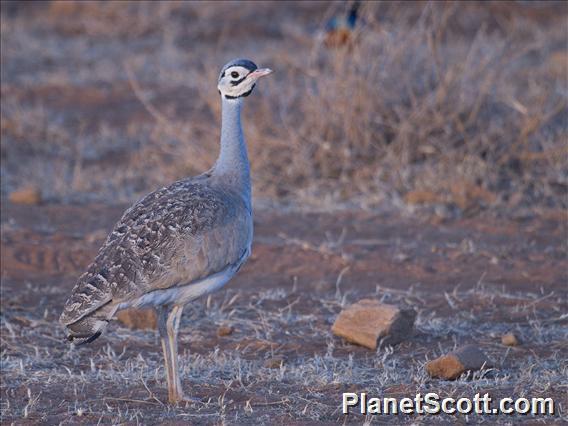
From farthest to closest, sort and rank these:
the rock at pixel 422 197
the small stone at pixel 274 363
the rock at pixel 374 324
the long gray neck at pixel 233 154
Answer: the rock at pixel 422 197
the rock at pixel 374 324
the small stone at pixel 274 363
the long gray neck at pixel 233 154

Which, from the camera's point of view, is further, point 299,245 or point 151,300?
point 299,245

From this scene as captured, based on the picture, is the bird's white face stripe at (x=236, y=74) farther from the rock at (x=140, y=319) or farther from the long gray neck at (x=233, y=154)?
the rock at (x=140, y=319)

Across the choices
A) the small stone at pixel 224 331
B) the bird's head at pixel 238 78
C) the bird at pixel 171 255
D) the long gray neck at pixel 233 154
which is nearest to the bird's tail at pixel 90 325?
the bird at pixel 171 255

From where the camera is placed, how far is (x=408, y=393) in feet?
16.2

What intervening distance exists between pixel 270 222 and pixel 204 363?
315 cm

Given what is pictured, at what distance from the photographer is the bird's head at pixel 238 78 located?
5480mm

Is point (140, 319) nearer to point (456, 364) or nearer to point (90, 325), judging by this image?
point (90, 325)

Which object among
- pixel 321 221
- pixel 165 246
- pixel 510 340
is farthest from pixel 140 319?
pixel 321 221

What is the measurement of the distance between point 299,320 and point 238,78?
1.77 m

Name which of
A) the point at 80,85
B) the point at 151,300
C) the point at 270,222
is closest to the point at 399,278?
the point at 270,222

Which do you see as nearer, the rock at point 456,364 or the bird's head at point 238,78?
the rock at point 456,364

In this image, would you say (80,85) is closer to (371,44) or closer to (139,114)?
(139,114)

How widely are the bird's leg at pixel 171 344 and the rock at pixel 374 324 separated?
49.7 inches

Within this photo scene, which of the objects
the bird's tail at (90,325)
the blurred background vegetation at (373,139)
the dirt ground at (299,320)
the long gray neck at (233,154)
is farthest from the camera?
the blurred background vegetation at (373,139)
